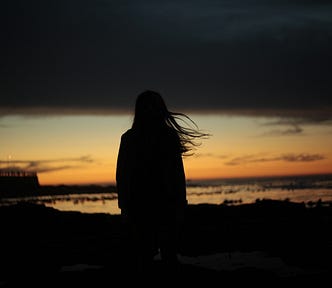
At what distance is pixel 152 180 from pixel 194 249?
1552 cm

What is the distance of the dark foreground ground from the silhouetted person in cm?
42

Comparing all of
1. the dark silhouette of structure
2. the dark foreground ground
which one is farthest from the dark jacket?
the dark silhouette of structure

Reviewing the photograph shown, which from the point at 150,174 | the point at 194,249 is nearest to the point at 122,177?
the point at 150,174

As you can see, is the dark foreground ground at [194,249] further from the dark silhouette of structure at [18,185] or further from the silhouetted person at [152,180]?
the dark silhouette of structure at [18,185]

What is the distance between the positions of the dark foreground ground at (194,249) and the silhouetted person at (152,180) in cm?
42

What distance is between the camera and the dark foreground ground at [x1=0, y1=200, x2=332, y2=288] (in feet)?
23.7

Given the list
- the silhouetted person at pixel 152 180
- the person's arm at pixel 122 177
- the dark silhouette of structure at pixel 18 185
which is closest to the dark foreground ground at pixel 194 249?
the silhouetted person at pixel 152 180

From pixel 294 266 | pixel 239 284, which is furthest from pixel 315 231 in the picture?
pixel 239 284

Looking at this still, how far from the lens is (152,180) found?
4.16 m

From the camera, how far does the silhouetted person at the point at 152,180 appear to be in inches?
163

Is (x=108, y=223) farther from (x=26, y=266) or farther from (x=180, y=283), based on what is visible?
(x=180, y=283)

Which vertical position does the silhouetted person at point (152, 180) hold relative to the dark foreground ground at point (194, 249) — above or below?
above

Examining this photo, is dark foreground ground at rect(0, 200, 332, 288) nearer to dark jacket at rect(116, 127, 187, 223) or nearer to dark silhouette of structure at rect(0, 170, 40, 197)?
dark jacket at rect(116, 127, 187, 223)

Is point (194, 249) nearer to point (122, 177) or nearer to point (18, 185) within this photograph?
point (122, 177)
